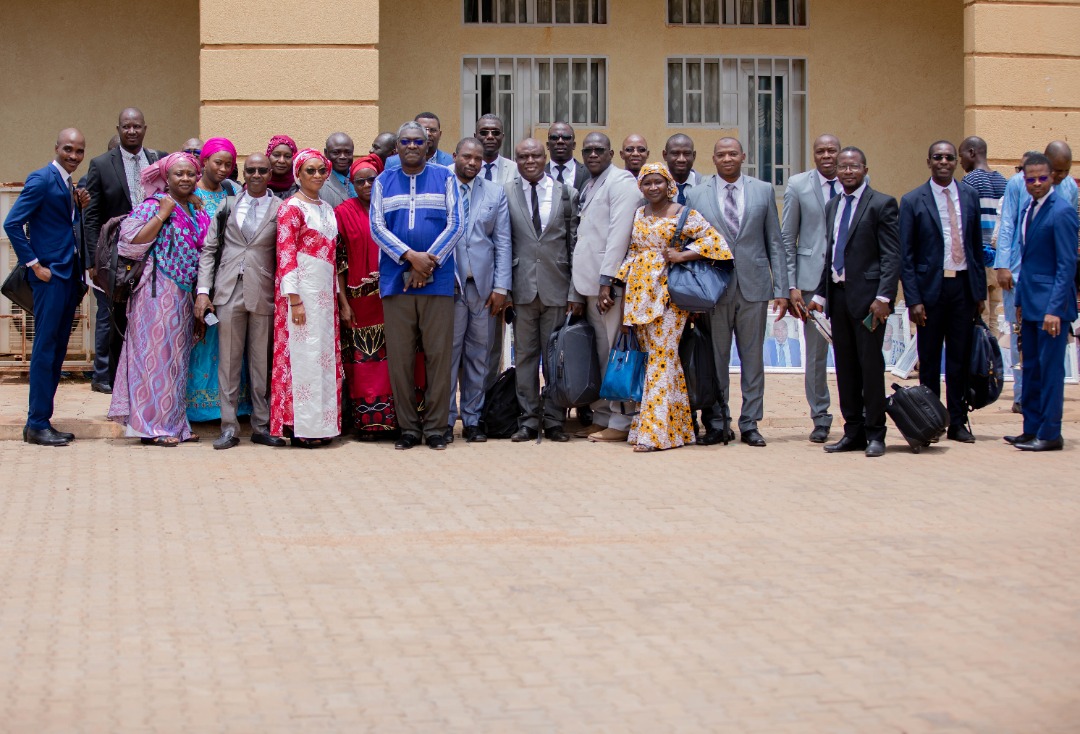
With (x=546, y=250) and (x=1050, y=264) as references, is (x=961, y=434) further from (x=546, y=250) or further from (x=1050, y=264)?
(x=546, y=250)

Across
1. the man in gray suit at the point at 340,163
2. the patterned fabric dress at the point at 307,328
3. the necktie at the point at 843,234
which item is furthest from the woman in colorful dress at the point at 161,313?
the necktie at the point at 843,234

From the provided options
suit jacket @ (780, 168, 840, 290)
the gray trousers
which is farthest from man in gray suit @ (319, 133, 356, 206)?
the gray trousers

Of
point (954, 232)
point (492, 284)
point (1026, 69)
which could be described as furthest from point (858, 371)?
point (1026, 69)

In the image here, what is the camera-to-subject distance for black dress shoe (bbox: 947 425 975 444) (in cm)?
1059

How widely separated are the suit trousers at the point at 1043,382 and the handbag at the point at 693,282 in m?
2.17

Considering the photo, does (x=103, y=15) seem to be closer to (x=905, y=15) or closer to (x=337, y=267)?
(x=337, y=267)

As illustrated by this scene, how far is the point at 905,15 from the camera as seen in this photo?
51.6 feet

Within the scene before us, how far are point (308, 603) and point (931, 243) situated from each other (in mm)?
5904

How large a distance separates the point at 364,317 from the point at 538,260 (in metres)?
1.27

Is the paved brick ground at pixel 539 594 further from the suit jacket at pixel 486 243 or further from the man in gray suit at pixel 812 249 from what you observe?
the suit jacket at pixel 486 243

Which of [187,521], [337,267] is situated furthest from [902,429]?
[187,521]

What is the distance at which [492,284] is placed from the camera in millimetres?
10609

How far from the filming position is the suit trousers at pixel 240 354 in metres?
10.2

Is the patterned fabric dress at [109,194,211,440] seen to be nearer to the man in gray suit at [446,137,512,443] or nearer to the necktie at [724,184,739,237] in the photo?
the man in gray suit at [446,137,512,443]
